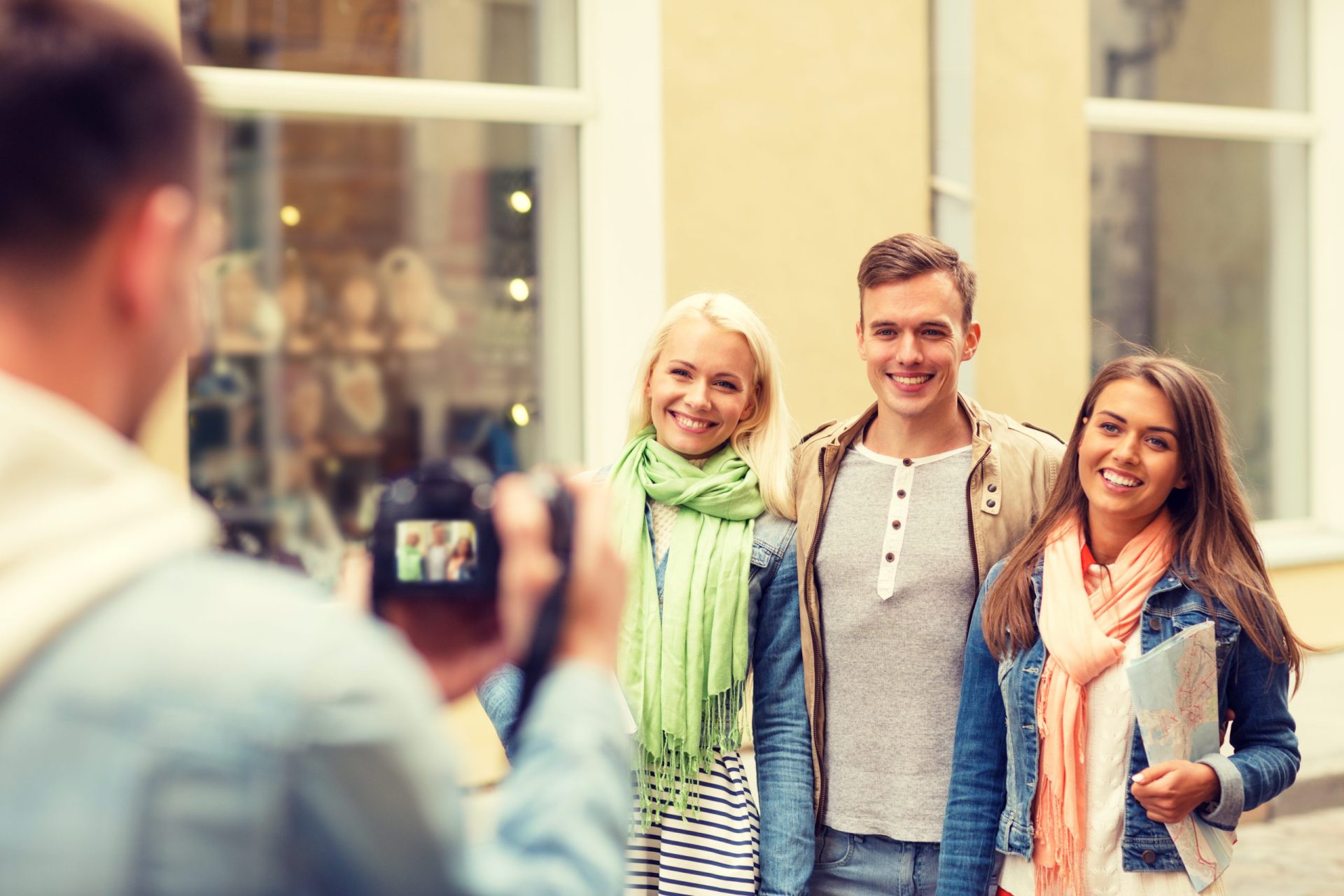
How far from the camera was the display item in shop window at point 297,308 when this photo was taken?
5562mm

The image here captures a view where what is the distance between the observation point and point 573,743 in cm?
112

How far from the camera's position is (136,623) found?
862 millimetres

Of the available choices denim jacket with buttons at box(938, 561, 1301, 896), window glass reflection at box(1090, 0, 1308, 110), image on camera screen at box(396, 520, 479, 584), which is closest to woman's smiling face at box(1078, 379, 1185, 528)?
denim jacket with buttons at box(938, 561, 1301, 896)

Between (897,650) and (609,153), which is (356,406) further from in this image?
(897,650)

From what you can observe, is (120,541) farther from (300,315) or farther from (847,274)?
(847,274)

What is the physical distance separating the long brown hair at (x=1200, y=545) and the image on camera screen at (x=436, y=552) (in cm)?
156

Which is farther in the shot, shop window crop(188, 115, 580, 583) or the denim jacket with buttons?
shop window crop(188, 115, 580, 583)

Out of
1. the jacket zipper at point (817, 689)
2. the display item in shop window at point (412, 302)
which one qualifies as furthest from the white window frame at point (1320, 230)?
the jacket zipper at point (817, 689)

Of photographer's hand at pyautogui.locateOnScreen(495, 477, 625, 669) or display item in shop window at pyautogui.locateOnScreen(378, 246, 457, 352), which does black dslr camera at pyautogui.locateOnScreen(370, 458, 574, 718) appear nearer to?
photographer's hand at pyautogui.locateOnScreen(495, 477, 625, 669)

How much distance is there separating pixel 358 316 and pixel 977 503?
3.52 metres

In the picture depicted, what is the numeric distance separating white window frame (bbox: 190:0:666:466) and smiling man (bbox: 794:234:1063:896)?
2.99 metres

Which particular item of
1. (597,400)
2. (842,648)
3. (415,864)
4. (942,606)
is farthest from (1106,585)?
(597,400)

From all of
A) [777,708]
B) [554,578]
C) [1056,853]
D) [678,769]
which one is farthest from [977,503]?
[554,578]

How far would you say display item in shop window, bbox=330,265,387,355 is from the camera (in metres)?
5.65
